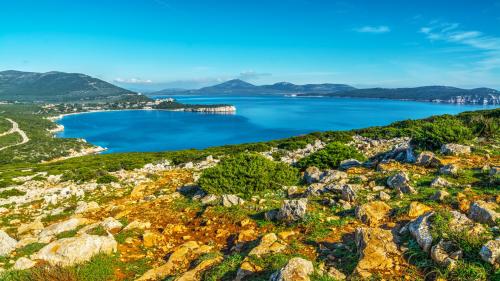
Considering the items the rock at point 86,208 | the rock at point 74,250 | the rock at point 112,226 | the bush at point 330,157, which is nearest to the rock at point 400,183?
the bush at point 330,157

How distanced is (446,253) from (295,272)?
276cm

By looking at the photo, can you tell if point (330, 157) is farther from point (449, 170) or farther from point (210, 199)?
point (210, 199)

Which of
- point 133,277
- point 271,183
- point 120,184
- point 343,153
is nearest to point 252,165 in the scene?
point 271,183

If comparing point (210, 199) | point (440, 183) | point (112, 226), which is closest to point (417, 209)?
point (440, 183)

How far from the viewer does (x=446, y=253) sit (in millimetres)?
5773

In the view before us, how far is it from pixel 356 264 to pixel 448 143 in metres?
12.1

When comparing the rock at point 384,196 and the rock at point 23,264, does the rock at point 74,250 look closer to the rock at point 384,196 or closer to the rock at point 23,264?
the rock at point 23,264

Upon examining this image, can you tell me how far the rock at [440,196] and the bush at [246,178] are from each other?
19.0 feet

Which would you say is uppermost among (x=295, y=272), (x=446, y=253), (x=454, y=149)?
(x=454, y=149)

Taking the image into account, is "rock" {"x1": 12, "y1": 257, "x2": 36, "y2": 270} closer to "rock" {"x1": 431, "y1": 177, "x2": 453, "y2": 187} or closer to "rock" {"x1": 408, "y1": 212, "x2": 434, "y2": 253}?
"rock" {"x1": 408, "y1": 212, "x2": 434, "y2": 253}

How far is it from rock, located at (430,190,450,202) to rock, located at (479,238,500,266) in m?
3.57

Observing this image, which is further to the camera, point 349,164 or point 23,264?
point 349,164

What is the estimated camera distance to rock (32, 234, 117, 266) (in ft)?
24.2

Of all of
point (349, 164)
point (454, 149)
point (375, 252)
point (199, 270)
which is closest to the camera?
point (375, 252)
